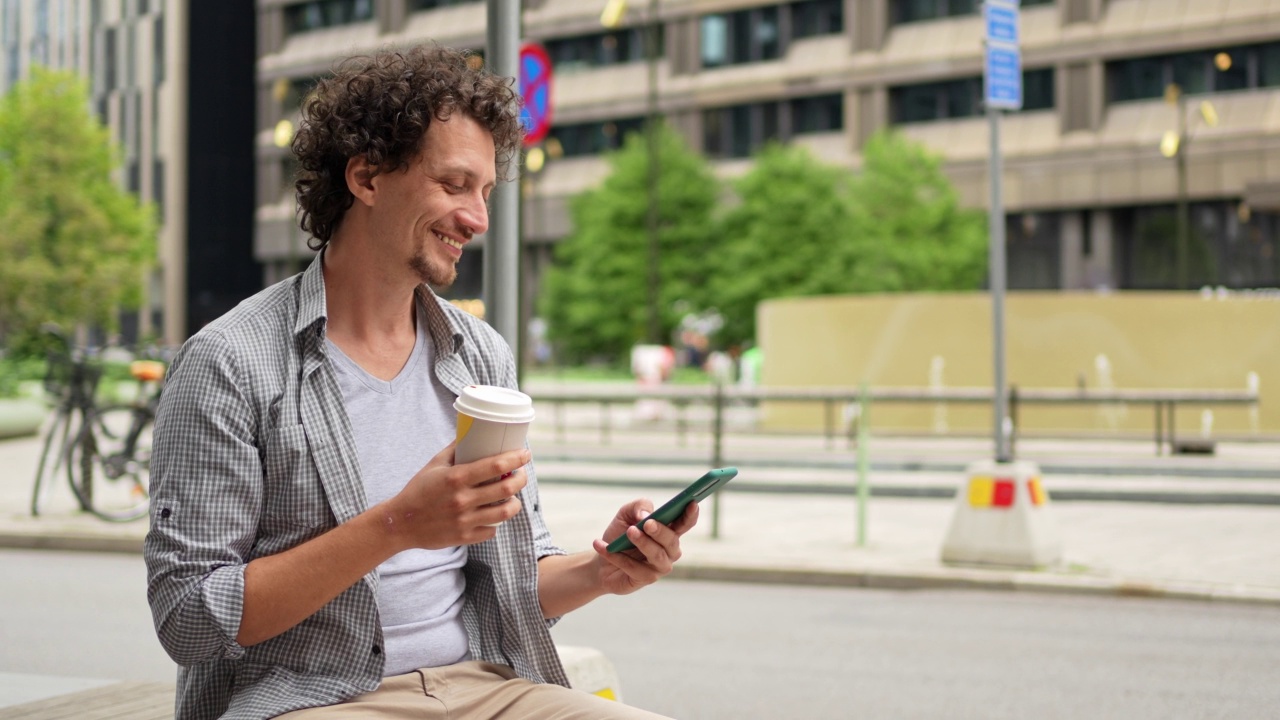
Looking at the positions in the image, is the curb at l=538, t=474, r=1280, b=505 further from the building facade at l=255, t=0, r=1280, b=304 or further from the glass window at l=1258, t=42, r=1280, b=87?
the glass window at l=1258, t=42, r=1280, b=87

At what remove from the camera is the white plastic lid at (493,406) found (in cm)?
191

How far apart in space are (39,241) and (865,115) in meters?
29.4

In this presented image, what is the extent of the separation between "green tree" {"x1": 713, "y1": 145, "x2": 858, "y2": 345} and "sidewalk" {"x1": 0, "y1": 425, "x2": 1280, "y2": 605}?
25614 mm

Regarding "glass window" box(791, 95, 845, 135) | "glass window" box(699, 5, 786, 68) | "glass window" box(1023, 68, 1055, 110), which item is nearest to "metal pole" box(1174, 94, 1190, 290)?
"glass window" box(1023, 68, 1055, 110)

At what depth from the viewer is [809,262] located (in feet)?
153

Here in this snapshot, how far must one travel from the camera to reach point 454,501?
6.47 feet

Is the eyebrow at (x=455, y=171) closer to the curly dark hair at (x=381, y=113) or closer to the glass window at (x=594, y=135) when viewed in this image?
the curly dark hair at (x=381, y=113)

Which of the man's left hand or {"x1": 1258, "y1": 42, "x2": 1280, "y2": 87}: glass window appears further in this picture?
{"x1": 1258, "y1": 42, "x2": 1280, "y2": 87}: glass window

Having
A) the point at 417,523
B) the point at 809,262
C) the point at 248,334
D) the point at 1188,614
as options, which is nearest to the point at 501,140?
the point at 248,334

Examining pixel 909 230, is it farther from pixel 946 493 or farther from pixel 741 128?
pixel 946 493

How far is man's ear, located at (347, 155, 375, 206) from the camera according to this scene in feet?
7.82

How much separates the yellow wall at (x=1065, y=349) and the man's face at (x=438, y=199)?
771 inches

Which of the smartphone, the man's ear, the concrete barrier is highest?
the man's ear

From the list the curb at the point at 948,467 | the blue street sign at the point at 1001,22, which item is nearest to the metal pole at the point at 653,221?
the curb at the point at 948,467
